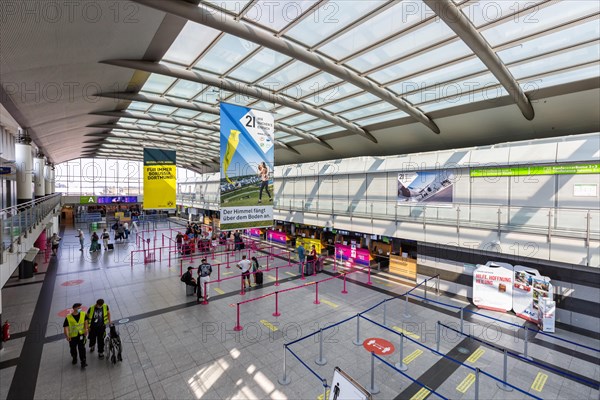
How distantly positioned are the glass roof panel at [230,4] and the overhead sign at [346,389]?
30.3 ft

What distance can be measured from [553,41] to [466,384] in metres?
10.2

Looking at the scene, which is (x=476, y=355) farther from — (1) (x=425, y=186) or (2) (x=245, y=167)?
(2) (x=245, y=167)

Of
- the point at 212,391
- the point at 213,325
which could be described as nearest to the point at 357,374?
the point at 212,391

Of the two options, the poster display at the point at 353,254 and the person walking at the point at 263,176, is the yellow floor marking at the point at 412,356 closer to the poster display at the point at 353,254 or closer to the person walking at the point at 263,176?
the person walking at the point at 263,176

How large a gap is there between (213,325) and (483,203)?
36.7ft

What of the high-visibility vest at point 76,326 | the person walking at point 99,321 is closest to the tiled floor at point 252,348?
the person walking at point 99,321

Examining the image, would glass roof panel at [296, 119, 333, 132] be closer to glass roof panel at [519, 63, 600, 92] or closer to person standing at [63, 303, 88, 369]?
glass roof panel at [519, 63, 600, 92]

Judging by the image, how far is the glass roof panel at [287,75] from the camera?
11.7m

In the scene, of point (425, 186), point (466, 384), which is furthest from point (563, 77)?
point (466, 384)

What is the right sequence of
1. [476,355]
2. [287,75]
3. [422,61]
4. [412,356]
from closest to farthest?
[412,356] < [476,355] < [422,61] < [287,75]

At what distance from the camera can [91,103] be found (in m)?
14.5

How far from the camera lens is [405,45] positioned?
31.3 feet

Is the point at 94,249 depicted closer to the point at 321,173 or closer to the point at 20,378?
the point at 20,378

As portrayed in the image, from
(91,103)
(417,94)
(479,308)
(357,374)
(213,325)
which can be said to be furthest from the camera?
(91,103)
